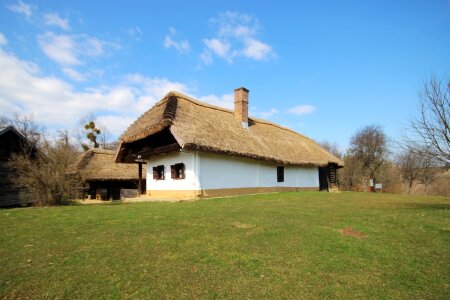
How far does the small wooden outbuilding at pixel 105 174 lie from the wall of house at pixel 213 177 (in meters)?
7.00

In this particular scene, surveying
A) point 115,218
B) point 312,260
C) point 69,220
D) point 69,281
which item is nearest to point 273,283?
point 312,260

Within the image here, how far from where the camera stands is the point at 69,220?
845 centimetres

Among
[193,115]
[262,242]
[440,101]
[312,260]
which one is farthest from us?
[193,115]

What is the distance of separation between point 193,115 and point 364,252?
1346cm

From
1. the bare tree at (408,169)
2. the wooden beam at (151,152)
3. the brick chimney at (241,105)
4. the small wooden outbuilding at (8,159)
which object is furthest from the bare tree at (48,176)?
the bare tree at (408,169)

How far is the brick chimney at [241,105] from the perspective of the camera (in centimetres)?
2171

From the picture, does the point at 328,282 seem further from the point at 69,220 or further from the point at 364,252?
the point at 69,220

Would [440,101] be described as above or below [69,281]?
above

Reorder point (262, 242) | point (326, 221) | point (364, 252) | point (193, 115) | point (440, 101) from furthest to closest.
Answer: point (193, 115) < point (440, 101) < point (326, 221) < point (262, 242) < point (364, 252)

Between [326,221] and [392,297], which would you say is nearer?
[392,297]

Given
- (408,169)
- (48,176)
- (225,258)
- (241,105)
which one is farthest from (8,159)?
(408,169)

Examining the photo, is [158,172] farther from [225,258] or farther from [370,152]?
[370,152]

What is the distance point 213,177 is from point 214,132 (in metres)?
2.71

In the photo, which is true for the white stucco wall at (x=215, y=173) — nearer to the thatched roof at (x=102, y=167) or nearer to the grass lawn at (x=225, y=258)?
the thatched roof at (x=102, y=167)
